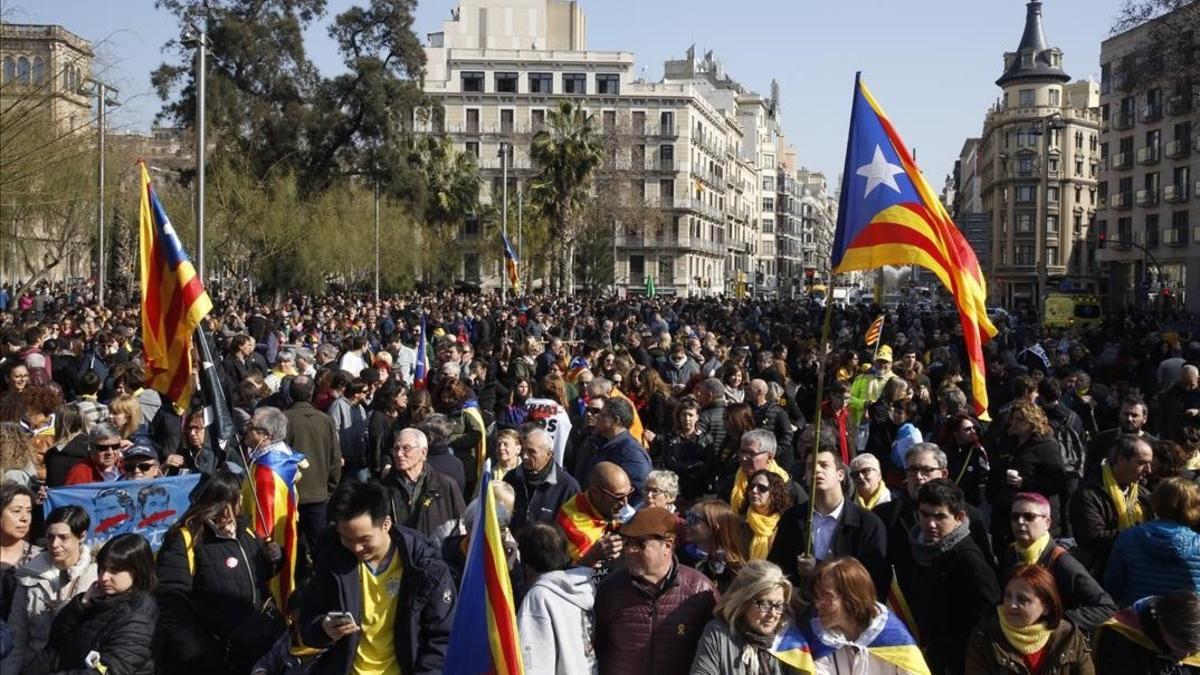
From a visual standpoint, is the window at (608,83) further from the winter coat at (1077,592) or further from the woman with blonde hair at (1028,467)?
the winter coat at (1077,592)

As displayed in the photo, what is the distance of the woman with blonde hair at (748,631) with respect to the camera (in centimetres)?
433

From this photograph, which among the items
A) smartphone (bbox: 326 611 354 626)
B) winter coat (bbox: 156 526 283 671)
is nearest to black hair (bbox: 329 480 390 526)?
smartphone (bbox: 326 611 354 626)

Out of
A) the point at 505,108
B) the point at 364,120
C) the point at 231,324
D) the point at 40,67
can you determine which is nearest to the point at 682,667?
the point at 40,67

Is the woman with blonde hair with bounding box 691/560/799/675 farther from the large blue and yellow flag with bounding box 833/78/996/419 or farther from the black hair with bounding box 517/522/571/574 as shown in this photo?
the large blue and yellow flag with bounding box 833/78/996/419

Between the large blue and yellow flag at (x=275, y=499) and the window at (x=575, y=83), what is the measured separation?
2879 inches

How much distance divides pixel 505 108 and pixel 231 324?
59096mm

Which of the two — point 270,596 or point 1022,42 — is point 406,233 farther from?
point 1022,42

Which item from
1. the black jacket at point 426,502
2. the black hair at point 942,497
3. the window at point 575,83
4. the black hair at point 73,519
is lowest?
the black jacket at point 426,502

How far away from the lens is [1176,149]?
59.8 m

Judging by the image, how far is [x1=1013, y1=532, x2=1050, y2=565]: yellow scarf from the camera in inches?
211

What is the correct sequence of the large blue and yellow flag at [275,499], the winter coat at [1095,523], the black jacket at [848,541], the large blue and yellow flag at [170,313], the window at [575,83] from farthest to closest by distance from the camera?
the window at [575,83]
the large blue and yellow flag at [170,313]
the large blue and yellow flag at [275,499]
the winter coat at [1095,523]
the black jacket at [848,541]

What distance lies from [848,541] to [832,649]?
1490mm

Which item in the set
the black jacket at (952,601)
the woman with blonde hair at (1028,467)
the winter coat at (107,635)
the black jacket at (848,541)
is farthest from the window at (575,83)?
the winter coat at (107,635)

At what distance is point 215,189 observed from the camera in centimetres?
3688
